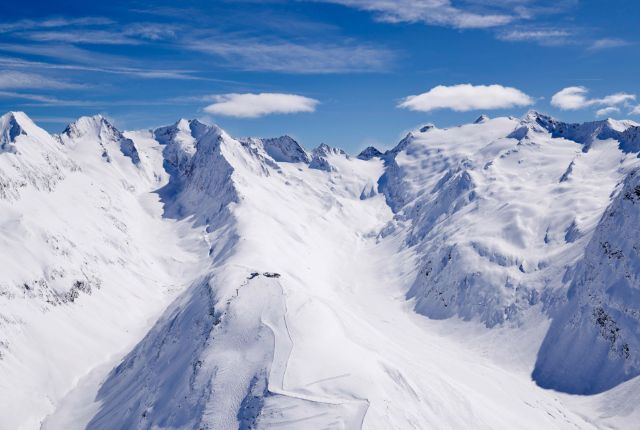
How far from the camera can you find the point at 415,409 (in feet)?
215

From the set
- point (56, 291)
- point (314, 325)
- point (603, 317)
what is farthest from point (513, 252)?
point (56, 291)

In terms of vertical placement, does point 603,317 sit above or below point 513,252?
above

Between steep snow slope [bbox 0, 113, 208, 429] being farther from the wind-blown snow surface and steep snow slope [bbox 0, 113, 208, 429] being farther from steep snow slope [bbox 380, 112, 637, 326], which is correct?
steep snow slope [bbox 380, 112, 637, 326]

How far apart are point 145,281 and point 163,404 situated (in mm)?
105884

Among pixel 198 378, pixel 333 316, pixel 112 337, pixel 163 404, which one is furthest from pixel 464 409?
pixel 112 337

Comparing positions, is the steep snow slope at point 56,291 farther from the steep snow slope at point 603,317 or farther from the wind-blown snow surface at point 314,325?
the steep snow slope at point 603,317

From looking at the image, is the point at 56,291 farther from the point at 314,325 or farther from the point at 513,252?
the point at 513,252

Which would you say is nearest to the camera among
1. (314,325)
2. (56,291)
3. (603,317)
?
(314,325)

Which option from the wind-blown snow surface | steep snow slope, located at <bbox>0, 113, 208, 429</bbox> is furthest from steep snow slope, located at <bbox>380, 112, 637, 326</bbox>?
steep snow slope, located at <bbox>0, 113, 208, 429</bbox>

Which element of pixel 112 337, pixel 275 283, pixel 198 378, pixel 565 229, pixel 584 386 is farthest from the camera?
pixel 565 229

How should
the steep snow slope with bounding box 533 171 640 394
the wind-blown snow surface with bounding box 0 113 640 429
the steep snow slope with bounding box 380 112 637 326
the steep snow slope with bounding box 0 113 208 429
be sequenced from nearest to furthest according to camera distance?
the wind-blown snow surface with bounding box 0 113 640 429 → the steep snow slope with bounding box 0 113 208 429 → the steep snow slope with bounding box 533 171 640 394 → the steep snow slope with bounding box 380 112 637 326

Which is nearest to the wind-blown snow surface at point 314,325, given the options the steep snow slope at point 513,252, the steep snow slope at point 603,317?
the steep snow slope at point 603,317

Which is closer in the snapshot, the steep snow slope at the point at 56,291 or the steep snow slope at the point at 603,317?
the steep snow slope at the point at 56,291

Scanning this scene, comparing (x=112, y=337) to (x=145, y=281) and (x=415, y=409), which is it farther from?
(x=415, y=409)
